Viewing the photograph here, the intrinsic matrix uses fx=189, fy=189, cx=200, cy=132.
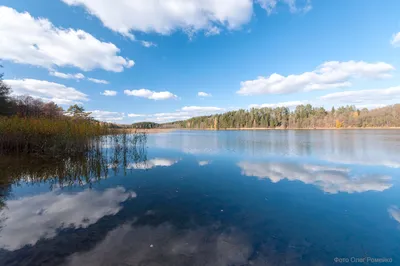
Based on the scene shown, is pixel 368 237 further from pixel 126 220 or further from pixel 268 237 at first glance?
pixel 126 220

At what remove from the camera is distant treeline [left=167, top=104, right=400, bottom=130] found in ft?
262

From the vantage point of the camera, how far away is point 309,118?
8875cm

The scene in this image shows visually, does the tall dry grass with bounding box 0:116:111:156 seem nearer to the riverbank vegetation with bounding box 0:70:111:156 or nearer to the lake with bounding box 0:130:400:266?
the riverbank vegetation with bounding box 0:70:111:156

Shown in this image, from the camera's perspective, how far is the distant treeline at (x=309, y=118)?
7976cm

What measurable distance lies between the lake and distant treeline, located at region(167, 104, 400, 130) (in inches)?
3663

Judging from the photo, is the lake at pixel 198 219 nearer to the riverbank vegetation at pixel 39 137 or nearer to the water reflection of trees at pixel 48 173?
the water reflection of trees at pixel 48 173

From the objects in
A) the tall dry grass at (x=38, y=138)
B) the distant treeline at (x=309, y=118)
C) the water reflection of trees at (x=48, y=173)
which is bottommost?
the water reflection of trees at (x=48, y=173)

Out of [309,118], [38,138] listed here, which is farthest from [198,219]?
[309,118]

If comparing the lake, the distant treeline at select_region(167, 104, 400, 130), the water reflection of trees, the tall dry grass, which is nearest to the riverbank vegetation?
the tall dry grass

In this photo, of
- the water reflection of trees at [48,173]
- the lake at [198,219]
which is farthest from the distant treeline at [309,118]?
the water reflection of trees at [48,173]

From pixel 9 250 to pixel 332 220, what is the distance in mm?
5892

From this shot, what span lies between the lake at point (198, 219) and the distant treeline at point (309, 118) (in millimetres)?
93033

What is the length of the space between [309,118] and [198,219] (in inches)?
3917

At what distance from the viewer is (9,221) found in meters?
3.83
